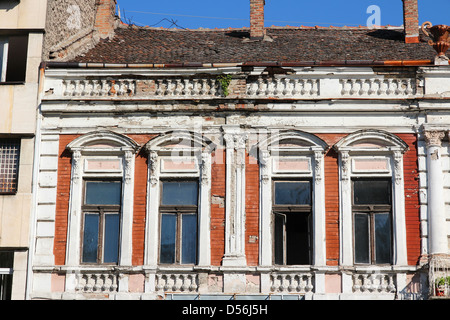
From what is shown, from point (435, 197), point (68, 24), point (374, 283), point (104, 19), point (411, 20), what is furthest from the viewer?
point (104, 19)

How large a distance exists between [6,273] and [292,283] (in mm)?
5822

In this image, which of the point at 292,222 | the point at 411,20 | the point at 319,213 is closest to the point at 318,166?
the point at 319,213

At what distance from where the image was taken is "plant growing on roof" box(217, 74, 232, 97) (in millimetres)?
16172

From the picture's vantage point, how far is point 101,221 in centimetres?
1577

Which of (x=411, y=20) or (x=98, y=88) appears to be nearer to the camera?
(x=98, y=88)

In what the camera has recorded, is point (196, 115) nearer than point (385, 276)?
No

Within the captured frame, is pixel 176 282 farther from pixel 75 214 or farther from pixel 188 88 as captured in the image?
pixel 188 88

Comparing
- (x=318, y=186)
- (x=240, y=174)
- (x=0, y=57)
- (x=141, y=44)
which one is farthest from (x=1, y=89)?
(x=318, y=186)

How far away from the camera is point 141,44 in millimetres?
19094

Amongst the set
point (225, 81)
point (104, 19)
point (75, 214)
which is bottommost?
point (75, 214)


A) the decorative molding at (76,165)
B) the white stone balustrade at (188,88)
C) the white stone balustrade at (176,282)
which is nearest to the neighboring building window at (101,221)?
the decorative molding at (76,165)

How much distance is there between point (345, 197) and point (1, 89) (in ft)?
25.3
